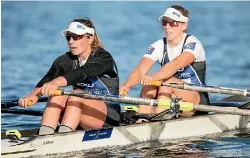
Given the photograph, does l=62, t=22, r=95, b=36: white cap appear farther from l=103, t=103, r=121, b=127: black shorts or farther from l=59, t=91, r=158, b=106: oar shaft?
l=103, t=103, r=121, b=127: black shorts

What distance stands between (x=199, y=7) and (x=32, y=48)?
14.4m

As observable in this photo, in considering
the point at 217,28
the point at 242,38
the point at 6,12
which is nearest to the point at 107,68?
the point at 242,38

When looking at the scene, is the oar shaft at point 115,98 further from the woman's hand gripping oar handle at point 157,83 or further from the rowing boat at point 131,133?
the woman's hand gripping oar handle at point 157,83

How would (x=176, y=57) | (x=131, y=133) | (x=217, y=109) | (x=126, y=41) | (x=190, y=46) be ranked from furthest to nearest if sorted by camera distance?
(x=126, y=41)
(x=190, y=46)
(x=176, y=57)
(x=131, y=133)
(x=217, y=109)

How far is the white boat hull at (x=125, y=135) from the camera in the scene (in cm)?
996

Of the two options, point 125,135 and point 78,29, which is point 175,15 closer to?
point 78,29

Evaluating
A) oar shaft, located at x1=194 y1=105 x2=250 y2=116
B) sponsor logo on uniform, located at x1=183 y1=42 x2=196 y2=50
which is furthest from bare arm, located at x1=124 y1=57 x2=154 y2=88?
oar shaft, located at x1=194 y1=105 x2=250 y2=116

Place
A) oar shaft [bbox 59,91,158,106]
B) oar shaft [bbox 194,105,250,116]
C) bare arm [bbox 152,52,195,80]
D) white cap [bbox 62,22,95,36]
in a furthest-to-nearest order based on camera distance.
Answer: bare arm [bbox 152,52,195,80] → white cap [bbox 62,22,95,36] → oar shaft [bbox 194,105,250,116] → oar shaft [bbox 59,91,158,106]

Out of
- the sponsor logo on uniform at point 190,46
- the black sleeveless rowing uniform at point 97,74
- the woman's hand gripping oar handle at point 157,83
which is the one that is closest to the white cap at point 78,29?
the black sleeveless rowing uniform at point 97,74

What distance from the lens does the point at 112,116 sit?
10.8 meters

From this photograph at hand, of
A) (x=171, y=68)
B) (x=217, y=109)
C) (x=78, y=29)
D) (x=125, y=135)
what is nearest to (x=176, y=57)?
(x=171, y=68)

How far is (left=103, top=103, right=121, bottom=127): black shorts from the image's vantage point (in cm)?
1080

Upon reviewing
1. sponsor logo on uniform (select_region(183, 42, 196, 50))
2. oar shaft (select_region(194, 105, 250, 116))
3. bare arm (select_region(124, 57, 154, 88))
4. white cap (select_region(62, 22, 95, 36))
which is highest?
white cap (select_region(62, 22, 95, 36))

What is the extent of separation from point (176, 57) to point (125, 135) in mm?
1299
